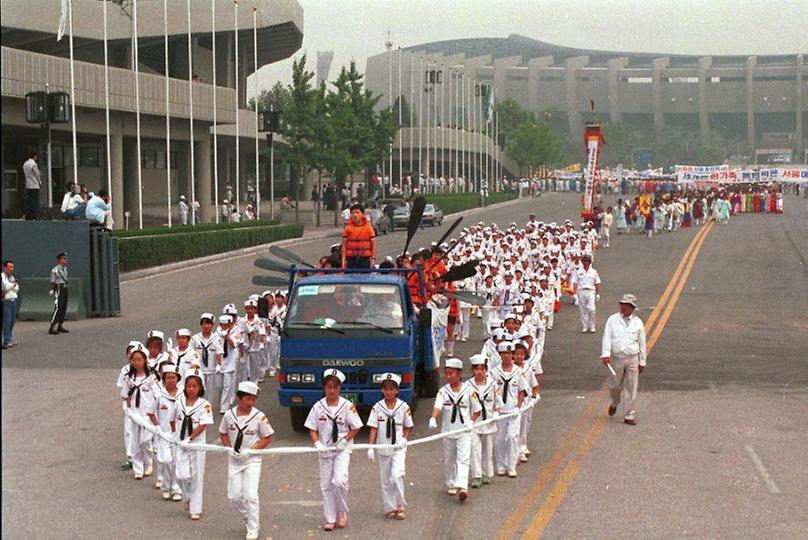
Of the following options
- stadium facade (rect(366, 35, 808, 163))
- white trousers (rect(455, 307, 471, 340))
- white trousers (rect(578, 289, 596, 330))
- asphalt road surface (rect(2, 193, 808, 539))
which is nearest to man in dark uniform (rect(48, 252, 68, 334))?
asphalt road surface (rect(2, 193, 808, 539))

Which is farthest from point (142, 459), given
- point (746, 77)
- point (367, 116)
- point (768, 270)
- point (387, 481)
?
point (746, 77)

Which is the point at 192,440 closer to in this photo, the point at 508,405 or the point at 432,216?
the point at 508,405

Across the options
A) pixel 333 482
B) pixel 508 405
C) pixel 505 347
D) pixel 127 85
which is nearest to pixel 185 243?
pixel 127 85

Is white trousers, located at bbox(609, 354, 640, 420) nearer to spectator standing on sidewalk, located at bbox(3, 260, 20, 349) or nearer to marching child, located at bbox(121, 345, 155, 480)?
marching child, located at bbox(121, 345, 155, 480)

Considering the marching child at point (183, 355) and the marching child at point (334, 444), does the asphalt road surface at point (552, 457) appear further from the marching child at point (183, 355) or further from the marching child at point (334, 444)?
the marching child at point (183, 355)

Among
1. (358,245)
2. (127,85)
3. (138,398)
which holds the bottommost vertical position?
(138,398)

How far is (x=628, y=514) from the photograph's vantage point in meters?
11.3

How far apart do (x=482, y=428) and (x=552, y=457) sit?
6.12 feet

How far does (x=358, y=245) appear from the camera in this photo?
18.6 meters

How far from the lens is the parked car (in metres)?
63.3

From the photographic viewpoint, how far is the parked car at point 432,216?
2491 inches

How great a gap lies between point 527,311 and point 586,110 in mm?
153883

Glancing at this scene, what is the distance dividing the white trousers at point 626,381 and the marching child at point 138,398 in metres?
6.46

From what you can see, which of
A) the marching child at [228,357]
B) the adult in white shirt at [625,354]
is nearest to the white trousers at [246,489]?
the marching child at [228,357]
